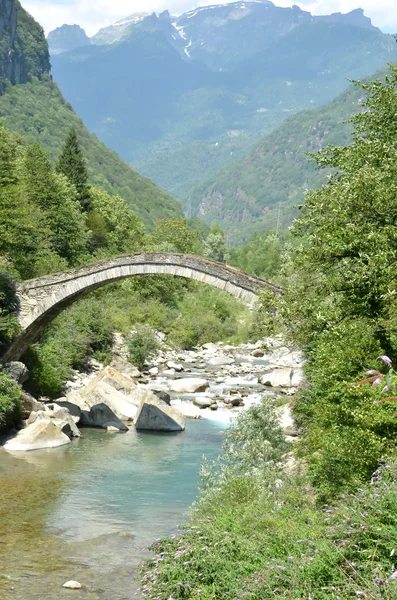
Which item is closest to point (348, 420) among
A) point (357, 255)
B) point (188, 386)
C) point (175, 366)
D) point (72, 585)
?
point (357, 255)

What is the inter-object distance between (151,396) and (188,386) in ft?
21.8

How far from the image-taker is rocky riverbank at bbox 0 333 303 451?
64.4 feet

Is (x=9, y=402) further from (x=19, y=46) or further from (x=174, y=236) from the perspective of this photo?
(x=19, y=46)

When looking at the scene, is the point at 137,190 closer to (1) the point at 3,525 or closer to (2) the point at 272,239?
(2) the point at 272,239

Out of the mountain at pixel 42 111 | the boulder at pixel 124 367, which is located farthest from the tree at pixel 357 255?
the mountain at pixel 42 111

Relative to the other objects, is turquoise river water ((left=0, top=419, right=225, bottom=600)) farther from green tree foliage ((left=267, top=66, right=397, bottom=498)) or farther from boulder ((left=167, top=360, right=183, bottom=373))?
boulder ((left=167, top=360, right=183, bottom=373))

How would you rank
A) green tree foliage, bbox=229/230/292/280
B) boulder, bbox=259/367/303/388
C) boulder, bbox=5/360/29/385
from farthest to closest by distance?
green tree foliage, bbox=229/230/292/280 < boulder, bbox=259/367/303/388 < boulder, bbox=5/360/29/385

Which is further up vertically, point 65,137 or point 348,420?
point 65,137

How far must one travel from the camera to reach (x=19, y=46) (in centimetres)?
12912

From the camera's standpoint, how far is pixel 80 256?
145ft

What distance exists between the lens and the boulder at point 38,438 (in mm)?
17812

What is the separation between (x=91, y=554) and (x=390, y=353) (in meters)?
5.76

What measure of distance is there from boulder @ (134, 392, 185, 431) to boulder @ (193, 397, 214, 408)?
346 cm

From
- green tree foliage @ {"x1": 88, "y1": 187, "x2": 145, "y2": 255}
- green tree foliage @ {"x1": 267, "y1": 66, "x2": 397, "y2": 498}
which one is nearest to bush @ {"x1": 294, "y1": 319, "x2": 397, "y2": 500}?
green tree foliage @ {"x1": 267, "y1": 66, "x2": 397, "y2": 498}
